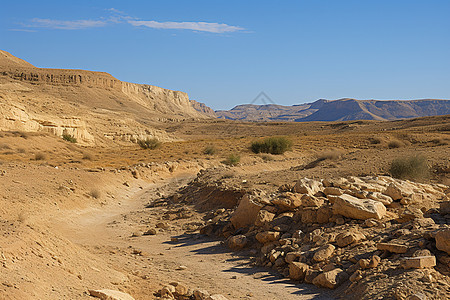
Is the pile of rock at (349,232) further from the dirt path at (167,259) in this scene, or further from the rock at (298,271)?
the dirt path at (167,259)

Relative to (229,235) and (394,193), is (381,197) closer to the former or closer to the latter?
(394,193)

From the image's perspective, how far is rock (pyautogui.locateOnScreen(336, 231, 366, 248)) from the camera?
26.2 feet

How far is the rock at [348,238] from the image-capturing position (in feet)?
26.2

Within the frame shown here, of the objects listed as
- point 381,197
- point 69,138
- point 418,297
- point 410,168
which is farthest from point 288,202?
point 69,138

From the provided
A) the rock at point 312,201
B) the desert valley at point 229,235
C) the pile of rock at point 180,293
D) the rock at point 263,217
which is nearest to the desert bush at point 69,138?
the desert valley at point 229,235

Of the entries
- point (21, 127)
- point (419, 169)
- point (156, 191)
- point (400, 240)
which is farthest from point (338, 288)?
point (21, 127)

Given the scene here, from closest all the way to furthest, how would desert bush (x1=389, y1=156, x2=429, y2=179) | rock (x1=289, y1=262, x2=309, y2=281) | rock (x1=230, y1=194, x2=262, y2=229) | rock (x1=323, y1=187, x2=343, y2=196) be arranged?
rock (x1=289, y1=262, x2=309, y2=281) < rock (x1=323, y1=187, x2=343, y2=196) < rock (x1=230, y1=194, x2=262, y2=229) < desert bush (x1=389, y1=156, x2=429, y2=179)

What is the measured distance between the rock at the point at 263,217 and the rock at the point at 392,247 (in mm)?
3072

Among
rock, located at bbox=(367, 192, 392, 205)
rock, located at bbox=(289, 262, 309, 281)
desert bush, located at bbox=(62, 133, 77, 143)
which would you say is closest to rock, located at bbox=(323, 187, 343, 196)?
rock, located at bbox=(367, 192, 392, 205)

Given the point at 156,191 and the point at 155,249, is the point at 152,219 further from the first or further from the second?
the point at 156,191

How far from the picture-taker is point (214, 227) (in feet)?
37.7

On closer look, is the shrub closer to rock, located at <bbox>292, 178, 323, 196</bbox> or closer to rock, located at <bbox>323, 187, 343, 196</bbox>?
rock, located at <bbox>292, 178, 323, 196</bbox>

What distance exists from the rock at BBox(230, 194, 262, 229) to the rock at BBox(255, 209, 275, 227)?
0.48 m

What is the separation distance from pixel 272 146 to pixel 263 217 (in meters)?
26.6
